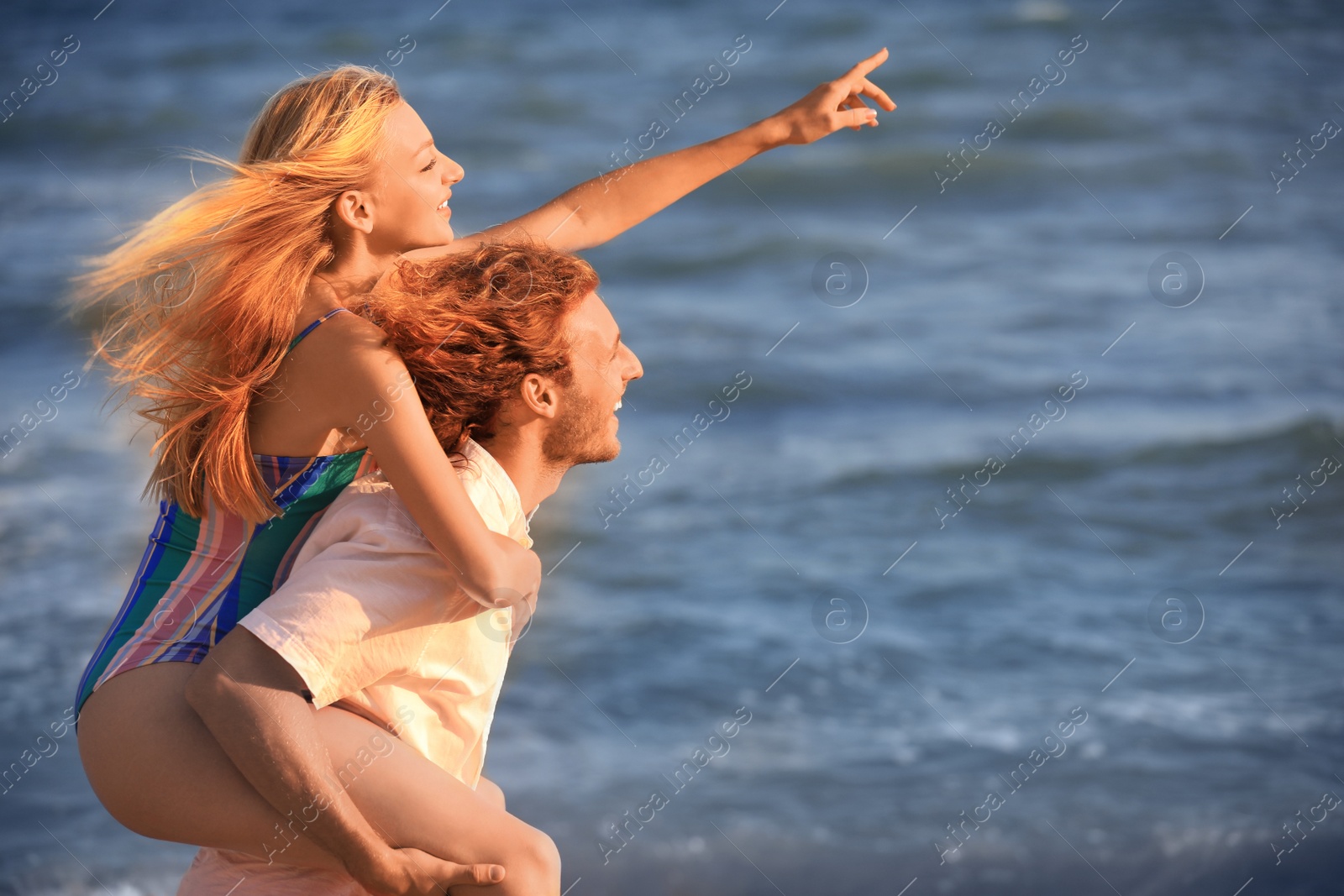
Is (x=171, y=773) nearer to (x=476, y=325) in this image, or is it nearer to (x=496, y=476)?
(x=496, y=476)

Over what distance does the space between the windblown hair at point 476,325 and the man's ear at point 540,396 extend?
0.01 m

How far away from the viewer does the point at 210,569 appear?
93.5 inches

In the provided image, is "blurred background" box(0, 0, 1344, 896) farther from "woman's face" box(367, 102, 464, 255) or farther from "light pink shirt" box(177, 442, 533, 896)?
"light pink shirt" box(177, 442, 533, 896)

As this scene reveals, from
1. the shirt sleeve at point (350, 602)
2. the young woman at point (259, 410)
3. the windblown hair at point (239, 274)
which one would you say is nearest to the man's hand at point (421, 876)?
the young woman at point (259, 410)

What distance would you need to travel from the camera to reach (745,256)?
476 inches

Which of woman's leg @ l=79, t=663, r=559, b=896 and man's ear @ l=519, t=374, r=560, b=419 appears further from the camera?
man's ear @ l=519, t=374, r=560, b=419

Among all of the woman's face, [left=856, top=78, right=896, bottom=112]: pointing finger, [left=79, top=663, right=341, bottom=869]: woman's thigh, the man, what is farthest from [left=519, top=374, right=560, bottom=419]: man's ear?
[left=856, top=78, right=896, bottom=112]: pointing finger

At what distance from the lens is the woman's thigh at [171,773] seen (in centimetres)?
218

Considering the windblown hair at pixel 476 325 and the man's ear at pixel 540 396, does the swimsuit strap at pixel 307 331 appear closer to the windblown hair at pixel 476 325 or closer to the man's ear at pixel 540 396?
the windblown hair at pixel 476 325

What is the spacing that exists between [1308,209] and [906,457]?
234 inches

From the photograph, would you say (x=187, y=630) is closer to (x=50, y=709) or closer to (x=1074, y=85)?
(x=50, y=709)

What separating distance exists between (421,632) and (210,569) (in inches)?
16.1

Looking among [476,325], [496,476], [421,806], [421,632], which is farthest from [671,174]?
[421,806]

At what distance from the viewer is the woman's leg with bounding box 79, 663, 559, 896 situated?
7.16 ft
